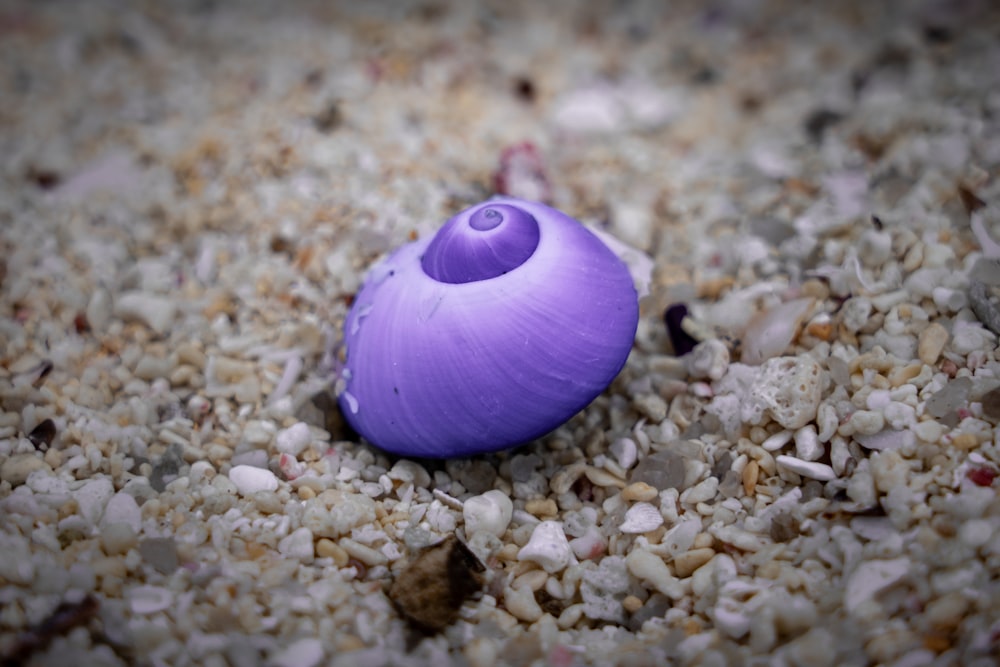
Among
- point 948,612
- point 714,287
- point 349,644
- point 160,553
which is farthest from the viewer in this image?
point 714,287

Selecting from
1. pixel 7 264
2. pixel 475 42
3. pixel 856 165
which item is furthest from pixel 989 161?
pixel 7 264

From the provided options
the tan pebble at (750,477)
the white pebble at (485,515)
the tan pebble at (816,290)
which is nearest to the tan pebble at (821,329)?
the tan pebble at (816,290)

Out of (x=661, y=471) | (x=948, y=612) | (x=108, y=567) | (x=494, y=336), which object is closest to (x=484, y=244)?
(x=494, y=336)

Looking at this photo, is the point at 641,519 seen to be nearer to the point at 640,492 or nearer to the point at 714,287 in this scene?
the point at 640,492

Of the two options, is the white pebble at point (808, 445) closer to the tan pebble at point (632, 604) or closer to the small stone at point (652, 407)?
the small stone at point (652, 407)

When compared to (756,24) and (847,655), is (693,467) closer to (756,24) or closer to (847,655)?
(847,655)

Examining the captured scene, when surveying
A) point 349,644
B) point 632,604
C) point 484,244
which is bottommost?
point 632,604
